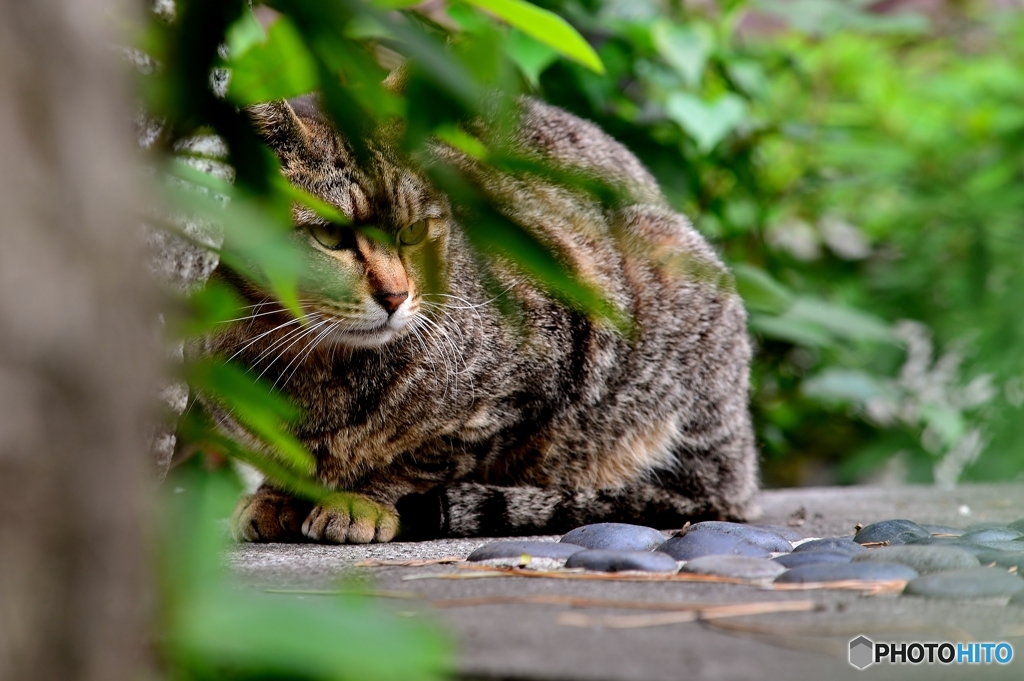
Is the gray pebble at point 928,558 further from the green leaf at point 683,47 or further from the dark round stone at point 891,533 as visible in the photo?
the green leaf at point 683,47

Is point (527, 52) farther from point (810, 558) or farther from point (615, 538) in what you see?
point (810, 558)

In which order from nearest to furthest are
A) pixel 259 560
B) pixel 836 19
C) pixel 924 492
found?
pixel 259 560, pixel 924 492, pixel 836 19

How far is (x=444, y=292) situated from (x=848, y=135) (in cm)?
246

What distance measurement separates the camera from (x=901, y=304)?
4.16m

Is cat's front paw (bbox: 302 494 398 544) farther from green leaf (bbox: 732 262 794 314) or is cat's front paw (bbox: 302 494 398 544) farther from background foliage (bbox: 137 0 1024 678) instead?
green leaf (bbox: 732 262 794 314)

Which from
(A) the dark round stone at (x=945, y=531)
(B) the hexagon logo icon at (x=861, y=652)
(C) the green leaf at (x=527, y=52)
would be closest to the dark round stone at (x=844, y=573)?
(B) the hexagon logo icon at (x=861, y=652)

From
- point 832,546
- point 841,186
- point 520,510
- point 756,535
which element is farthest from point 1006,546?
point 841,186

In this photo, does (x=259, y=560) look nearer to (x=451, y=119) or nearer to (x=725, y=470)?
(x=451, y=119)

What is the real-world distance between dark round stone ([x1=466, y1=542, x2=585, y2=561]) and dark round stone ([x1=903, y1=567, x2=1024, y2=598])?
1.67 feet

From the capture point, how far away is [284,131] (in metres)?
2.03

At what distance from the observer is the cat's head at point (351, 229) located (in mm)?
1954

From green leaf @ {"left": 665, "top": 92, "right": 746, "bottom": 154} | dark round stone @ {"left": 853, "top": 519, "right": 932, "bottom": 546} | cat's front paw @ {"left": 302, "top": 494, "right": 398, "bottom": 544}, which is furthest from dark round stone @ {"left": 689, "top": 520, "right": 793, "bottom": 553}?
green leaf @ {"left": 665, "top": 92, "right": 746, "bottom": 154}

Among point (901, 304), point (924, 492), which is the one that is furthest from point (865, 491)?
point (901, 304)

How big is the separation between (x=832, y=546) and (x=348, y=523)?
2.98ft
